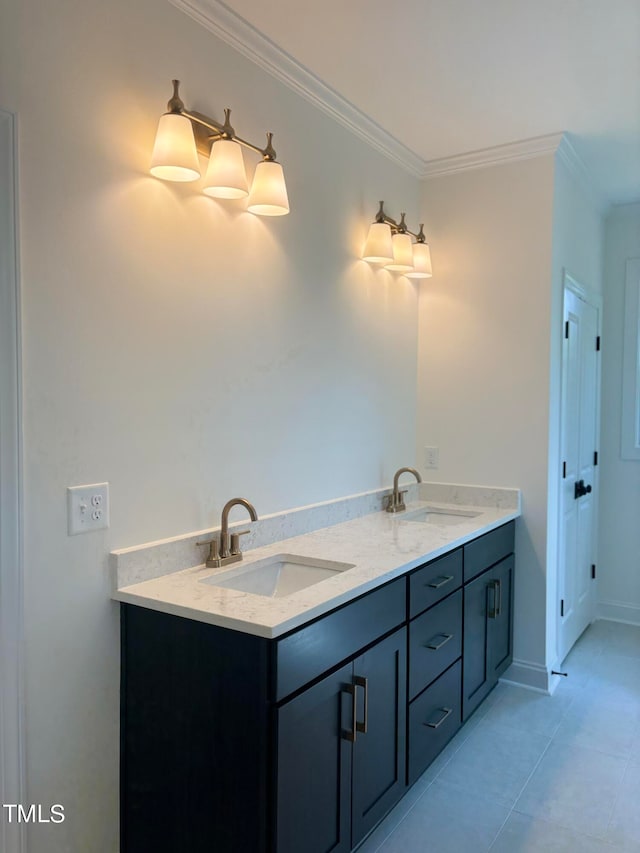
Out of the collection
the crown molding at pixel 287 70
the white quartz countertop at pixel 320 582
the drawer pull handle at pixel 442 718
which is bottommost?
the drawer pull handle at pixel 442 718

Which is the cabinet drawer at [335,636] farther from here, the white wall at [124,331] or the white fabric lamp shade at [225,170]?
the white fabric lamp shade at [225,170]

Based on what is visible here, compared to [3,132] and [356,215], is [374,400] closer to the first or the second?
[356,215]

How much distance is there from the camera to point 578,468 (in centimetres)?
363

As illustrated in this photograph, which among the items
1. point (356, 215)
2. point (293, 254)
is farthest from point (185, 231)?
point (356, 215)

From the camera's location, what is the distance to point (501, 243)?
124 inches

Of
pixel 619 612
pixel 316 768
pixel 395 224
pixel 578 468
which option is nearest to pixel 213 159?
pixel 395 224

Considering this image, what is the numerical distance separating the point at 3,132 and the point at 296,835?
1823 millimetres

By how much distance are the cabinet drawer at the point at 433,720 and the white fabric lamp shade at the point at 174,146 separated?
1.84m

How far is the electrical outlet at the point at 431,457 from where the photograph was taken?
133 inches

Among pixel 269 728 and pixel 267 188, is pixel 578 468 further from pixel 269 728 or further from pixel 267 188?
pixel 269 728

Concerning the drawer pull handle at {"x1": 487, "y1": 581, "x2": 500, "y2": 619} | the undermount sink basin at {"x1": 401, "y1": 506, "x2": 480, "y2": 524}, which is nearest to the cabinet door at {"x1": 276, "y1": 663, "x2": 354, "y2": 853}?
the drawer pull handle at {"x1": 487, "y1": 581, "x2": 500, "y2": 619}

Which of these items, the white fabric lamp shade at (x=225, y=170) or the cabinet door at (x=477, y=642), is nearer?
the white fabric lamp shade at (x=225, y=170)

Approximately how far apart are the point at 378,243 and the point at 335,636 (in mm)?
1728

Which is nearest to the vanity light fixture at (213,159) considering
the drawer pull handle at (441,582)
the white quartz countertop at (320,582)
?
the white quartz countertop at (320,582)
